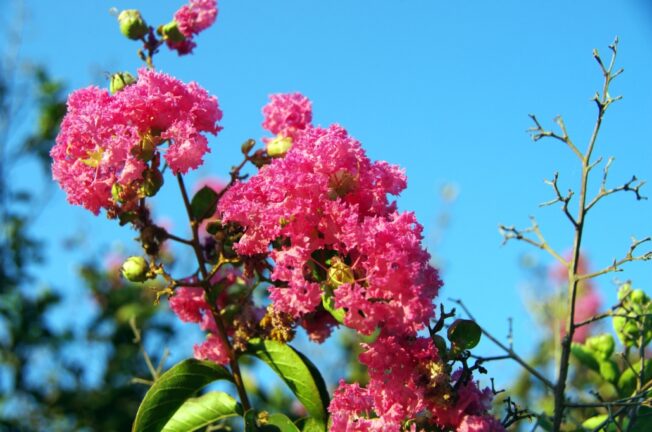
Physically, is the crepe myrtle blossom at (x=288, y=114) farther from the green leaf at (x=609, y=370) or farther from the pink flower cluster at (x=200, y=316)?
the green leaf at (x=609, y=370)

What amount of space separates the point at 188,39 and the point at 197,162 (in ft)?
1.59

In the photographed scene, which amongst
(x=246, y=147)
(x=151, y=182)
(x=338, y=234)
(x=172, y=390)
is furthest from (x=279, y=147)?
(x=172, y=390)

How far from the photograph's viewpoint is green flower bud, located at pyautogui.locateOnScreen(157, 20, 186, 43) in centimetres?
167

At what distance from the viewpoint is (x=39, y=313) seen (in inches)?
182

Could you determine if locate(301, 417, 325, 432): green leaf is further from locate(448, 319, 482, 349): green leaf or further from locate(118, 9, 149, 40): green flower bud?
locate(118, 9, 149, 40): green flower bud

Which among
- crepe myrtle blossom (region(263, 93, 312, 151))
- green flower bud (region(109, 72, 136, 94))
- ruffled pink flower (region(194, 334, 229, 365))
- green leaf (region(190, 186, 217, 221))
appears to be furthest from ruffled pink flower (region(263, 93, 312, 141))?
ruffled pink flower (region(194, 334, 229, 365))

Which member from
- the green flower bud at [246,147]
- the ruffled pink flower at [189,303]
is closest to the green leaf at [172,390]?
the ruffled pink flower at [189,303]

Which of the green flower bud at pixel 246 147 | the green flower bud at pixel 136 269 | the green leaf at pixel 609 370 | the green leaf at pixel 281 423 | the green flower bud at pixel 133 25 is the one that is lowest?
the green leaf at pixel 281 423

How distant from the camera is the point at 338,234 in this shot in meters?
1.22

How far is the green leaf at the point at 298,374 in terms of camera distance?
134 cm

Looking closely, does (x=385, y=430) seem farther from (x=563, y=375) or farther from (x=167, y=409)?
(x=167, y=409)

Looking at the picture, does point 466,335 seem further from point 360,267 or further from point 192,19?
point 192,19

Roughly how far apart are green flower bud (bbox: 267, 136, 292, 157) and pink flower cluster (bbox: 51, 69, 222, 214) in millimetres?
187

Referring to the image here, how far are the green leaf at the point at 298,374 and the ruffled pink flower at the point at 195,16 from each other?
2.42ft
